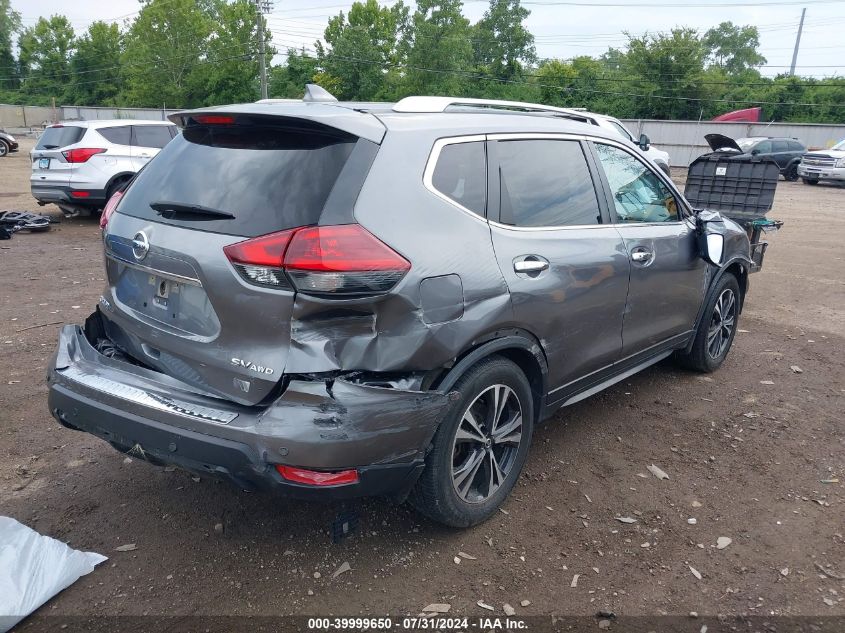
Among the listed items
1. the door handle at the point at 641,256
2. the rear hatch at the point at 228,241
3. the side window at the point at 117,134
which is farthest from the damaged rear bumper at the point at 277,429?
the side window at the point at 117,134

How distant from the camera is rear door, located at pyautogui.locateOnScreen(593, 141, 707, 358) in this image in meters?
3.88

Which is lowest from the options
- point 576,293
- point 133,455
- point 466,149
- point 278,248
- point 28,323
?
point 28,323

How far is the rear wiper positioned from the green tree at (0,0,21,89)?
9566cm

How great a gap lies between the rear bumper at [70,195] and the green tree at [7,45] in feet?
280

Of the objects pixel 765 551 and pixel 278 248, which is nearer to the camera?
pixel 278 248

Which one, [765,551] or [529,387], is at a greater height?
[529,387]

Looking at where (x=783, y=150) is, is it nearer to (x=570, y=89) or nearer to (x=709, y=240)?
(x=709, y=240)

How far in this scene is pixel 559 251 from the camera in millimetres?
3307

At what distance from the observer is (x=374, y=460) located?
2.57m

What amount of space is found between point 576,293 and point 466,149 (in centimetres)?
91

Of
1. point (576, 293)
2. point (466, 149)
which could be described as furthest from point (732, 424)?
point (466, 149)

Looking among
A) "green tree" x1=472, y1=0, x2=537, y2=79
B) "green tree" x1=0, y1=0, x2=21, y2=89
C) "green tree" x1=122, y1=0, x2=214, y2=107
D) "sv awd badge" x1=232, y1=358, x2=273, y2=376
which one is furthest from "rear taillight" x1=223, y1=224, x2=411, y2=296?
"green tree" x1=0, y1=0, x2=21, y2=89

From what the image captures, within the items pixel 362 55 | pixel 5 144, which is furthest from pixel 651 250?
pixel 362 55

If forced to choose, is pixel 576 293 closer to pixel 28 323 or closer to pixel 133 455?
pixel 133 455
